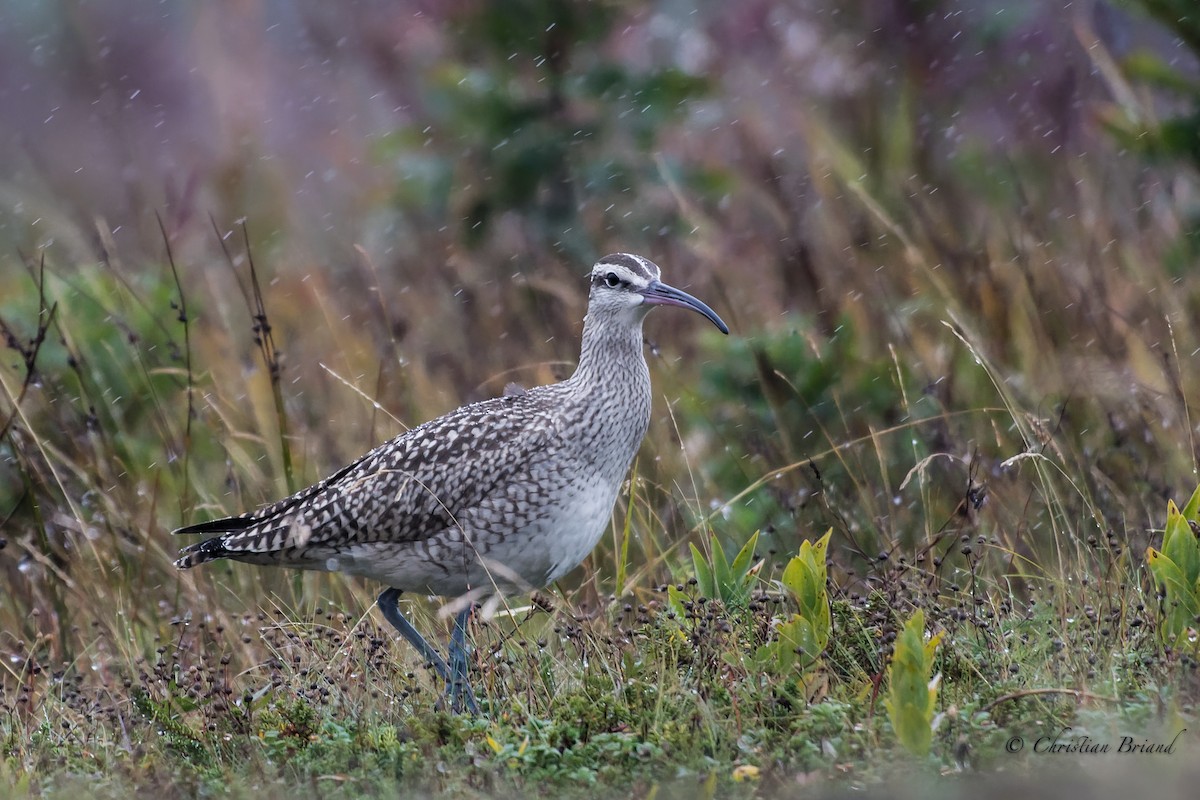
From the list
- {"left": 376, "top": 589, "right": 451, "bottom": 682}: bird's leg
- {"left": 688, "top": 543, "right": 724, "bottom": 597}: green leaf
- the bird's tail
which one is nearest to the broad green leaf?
{"left": 688, "top": 543, "right": 724, "bottom": 597}: green leaf

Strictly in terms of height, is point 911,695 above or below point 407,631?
above

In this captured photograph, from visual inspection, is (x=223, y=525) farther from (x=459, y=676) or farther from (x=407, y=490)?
(x=459, y=676)

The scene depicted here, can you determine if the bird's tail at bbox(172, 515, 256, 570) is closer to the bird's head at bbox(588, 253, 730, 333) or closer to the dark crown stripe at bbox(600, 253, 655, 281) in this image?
the bird's head at bbox(588, 253, 730, 333)

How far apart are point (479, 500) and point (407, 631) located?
59 cm

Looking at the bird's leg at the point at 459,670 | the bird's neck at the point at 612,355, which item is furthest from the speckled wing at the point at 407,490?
the bird's leg at the point at 459,670

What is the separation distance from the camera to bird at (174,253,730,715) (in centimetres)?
516

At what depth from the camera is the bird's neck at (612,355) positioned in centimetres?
552

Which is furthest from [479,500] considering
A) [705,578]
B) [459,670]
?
[705,578]

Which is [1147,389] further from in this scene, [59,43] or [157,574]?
[59,43]

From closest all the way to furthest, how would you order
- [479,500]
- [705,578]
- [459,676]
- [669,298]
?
[705,578], [459,676], [479,500], [669,298]

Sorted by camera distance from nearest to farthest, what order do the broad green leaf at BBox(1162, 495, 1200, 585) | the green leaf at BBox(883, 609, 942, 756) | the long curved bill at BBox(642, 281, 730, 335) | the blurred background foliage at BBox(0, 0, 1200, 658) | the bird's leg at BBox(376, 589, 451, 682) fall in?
the green leaf at BBox(883, 609, 942, 756)
the broad green leaf at BBox(1162, 495, 1200, 585)
the bird's leg at BBox(376, 589, 451, 682)
the long curved bill at BBox(642, 281, 730, 335)
the blurred background foliage at BBox(0, 0, 1200, 658)

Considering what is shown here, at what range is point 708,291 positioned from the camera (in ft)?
26.2

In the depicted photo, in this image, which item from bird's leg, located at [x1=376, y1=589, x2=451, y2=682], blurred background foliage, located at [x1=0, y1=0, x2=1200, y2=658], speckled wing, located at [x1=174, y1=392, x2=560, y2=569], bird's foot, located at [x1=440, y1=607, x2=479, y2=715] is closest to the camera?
bird's foot, located at [x1=440, y1=607, x2=479, y2=715]

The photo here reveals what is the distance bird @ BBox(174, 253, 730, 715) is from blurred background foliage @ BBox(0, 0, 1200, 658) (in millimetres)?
425
